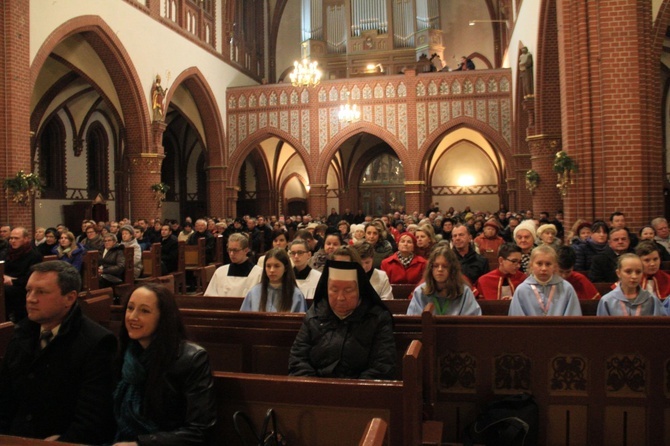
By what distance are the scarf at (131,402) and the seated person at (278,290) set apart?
6.28 ft

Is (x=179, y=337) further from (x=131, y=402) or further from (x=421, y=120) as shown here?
(x=421, y=120)

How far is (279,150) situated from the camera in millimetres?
26516

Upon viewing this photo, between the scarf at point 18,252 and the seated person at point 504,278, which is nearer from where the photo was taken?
the seated person at point 504,278

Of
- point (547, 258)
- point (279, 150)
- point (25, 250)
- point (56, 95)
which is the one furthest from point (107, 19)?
point (547, 258)

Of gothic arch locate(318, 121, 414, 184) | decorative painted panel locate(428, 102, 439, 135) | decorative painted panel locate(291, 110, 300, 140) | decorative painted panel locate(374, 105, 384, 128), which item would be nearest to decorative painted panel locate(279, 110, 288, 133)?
decorative painted panel locate(291, 110, 300, 140)

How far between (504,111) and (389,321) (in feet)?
58.5

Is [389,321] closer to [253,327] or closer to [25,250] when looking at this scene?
[253,327]

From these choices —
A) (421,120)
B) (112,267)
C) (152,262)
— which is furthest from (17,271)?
(421,120)

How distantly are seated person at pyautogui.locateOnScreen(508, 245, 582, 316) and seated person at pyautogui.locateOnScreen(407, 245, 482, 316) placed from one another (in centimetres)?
34

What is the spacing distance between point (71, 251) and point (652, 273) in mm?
7027

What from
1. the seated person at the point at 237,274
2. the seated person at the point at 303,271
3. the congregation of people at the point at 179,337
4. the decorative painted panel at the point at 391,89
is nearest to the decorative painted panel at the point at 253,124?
the decorative painted panel at the point at 391,89

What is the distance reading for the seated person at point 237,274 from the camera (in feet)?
18.7

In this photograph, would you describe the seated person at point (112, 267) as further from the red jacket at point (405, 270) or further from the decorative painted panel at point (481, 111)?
the decorative painted panel at point (481, 111)

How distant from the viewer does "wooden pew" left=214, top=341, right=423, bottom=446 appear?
2.49m
